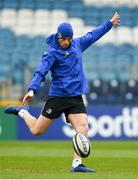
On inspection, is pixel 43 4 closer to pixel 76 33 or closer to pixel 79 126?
pixel 76 33

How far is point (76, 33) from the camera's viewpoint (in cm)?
3086

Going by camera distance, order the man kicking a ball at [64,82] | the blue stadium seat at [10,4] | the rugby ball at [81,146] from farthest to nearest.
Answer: the blue stadium seat at [10,4]
the man kicking a ball at [64,82]
the rugby ball at [81,146]

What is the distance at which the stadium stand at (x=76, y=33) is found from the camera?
2662cm

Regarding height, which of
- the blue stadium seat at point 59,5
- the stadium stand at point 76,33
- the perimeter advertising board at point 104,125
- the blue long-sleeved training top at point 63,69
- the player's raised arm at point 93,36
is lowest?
the perimeter advertising board at point 104,125

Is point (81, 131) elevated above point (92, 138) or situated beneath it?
elevated above

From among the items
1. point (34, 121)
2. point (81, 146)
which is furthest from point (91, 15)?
point (81, 146)

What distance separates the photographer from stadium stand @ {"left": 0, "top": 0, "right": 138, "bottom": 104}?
87.4 feet

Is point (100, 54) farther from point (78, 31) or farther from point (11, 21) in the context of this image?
point (11, 21)

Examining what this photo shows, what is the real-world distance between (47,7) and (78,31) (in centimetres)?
216

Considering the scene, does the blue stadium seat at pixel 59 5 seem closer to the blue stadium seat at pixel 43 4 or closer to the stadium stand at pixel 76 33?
the stadium stand at pixel 76 33

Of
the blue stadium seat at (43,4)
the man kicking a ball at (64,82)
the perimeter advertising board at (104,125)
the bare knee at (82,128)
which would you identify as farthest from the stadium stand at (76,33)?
the bare knee at (82,128)

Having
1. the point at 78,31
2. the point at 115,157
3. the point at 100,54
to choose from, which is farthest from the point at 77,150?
the point at 78,31

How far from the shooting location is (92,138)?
77.3 feet

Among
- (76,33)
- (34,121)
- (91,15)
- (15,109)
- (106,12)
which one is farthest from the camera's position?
(106,12)
